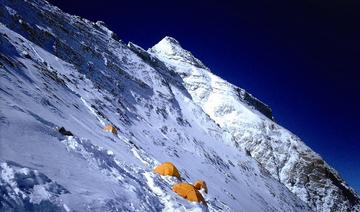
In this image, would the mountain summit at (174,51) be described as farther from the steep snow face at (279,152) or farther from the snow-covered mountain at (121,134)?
the steep snow face at (279,152)

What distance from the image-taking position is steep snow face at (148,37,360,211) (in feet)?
229

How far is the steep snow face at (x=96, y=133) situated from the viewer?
1076 cm

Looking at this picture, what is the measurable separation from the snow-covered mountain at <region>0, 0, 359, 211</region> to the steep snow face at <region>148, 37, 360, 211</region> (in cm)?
25

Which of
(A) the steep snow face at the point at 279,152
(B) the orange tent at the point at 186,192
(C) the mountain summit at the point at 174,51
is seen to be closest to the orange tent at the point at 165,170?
(B) the orange tent at the point at 186,192

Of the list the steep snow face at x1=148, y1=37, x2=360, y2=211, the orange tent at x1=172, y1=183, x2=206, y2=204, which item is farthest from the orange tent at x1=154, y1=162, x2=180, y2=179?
the steep snow face at x1=148, y1=37, x2=360, y2=211

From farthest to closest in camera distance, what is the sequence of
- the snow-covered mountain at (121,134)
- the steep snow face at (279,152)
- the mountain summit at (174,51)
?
1. the mountain summit at (174,51)
2. the steep snow face at (279,152)
3. the snow-covered mountain at (121,134)

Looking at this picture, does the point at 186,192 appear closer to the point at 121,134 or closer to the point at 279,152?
the point at 121,134

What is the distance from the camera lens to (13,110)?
13781 millimetres

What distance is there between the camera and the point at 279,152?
73375 mm

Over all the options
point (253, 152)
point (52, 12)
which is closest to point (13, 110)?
point (52, 12)

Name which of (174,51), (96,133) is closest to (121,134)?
(96,133)

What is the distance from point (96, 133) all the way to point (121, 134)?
7.62 metres

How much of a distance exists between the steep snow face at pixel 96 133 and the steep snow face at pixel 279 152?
7.47m

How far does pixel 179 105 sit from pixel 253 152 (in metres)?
21.1
